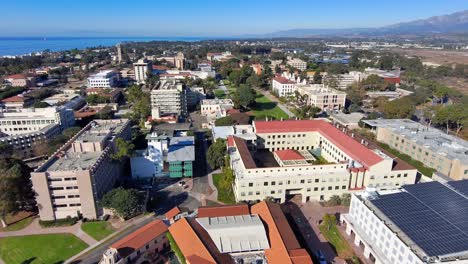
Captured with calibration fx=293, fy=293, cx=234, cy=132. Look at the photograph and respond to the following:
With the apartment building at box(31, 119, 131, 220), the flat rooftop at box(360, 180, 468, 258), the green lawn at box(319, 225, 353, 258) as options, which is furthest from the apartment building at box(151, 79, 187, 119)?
the flat rooftop at box(360, 180, 468, 258)

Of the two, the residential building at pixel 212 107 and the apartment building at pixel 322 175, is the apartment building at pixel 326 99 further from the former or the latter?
the apartment building at pixel 322 175

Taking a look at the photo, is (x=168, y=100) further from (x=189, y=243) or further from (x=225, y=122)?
(x=189, y=243)

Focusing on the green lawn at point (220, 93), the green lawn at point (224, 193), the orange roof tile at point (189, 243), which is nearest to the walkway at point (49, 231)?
the orange roof tile at point (189, 243)

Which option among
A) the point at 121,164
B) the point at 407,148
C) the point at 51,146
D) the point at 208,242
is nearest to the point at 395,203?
the point at 208,242

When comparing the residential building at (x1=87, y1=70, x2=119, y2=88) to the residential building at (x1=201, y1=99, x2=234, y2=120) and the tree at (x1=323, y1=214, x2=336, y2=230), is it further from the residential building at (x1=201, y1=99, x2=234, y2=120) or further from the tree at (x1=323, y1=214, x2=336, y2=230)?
the tree at (x1=323, y1=214, x2=336, y2=230)

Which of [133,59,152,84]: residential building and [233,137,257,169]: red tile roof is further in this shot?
[133,59,152,84]: residential building

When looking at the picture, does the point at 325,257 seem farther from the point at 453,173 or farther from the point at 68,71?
the point at 68,71

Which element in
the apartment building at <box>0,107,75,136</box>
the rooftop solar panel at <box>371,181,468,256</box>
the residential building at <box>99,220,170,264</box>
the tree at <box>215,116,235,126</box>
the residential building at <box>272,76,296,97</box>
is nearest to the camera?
the rooftop solar panel at <box>371,181,468,256</box>
